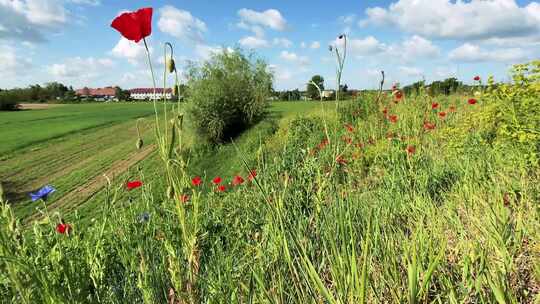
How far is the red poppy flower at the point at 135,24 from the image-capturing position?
1.24 m

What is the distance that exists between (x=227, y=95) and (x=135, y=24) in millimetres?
17968

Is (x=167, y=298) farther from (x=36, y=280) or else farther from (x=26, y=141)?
(x=26, y=141)

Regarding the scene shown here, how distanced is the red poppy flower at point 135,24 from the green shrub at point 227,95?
1700cm

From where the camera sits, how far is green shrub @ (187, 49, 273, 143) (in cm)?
1823

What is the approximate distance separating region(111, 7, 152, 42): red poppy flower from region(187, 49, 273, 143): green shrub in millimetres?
16996

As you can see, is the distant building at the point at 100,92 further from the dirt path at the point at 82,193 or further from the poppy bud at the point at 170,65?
the poppy bud at the point at 170,65

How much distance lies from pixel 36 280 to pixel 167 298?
1.73 feet

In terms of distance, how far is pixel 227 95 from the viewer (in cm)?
1894

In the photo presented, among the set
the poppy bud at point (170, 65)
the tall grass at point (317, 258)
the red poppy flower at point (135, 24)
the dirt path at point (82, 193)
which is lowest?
the dirt path at point (82, 193)

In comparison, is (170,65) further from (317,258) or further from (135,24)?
(317,258)

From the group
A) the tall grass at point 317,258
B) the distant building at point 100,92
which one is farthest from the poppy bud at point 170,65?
the distant building at point 100,92

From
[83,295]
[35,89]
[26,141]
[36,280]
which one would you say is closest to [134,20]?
[36,280]

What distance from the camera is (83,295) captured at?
1.34 m

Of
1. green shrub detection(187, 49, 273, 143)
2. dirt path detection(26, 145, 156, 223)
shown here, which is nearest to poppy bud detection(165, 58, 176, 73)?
dirt path detection(26, 145, 156, 223)
